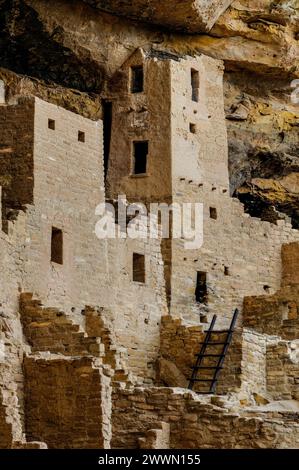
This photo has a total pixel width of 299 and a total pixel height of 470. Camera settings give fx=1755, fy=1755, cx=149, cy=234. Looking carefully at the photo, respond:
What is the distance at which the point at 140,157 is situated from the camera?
49656 mm

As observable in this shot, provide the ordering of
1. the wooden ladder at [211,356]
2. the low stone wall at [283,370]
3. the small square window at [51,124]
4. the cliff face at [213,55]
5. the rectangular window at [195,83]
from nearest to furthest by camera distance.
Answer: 1. the wooden ladder at [211,356]
2. the low stone wall at [283,370]
3. the small square window at [51,124]
4. the cliff face at [213,55]
5. the rectangular window at [195,83]

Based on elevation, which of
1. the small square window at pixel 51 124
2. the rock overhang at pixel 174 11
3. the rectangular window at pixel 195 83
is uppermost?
the rock overhang at pixel 174 11

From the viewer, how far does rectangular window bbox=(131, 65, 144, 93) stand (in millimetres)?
50250

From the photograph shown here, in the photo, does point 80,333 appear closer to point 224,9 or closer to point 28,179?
point 28,179

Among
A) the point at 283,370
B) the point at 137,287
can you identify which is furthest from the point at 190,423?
the point at 137,287

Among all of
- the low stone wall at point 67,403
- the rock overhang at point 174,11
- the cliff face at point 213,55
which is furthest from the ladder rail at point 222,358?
the rock overhang at point 174,11

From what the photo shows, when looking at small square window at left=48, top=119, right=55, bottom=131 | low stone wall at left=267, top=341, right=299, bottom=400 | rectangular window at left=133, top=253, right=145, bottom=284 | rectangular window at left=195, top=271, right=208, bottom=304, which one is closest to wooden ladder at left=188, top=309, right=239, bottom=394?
low stone wall at left=267, top=341, right=299, bottom=400

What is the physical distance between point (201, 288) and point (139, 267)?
10.9 ft

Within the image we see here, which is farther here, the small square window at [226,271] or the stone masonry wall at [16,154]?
the small square window at [226,271]

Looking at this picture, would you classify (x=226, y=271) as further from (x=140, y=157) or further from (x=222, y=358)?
(x=222, y=358)

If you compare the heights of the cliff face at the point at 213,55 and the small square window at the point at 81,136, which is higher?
the cliff face at the point at 213,55

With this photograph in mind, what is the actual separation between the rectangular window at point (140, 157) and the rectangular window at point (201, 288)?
345cm

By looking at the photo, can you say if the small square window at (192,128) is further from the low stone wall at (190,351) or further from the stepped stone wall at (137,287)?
the low stone wall at (190,351)

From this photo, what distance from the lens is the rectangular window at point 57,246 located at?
137 feet
